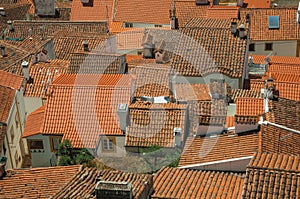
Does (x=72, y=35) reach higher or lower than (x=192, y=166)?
higher

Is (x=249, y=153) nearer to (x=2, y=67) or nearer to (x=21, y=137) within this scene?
(x=21, y=137)

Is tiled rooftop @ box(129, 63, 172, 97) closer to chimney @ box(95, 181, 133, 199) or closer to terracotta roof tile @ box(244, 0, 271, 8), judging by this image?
chimney @ box(95, 181, 133, 199)

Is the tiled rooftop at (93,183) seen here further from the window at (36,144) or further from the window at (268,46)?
the window at (268,46)

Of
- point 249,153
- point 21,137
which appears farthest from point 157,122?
point 21,137

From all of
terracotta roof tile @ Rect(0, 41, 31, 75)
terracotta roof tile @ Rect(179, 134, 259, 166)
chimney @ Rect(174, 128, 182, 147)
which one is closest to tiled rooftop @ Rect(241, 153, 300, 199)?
terracotta roof tile @ Rect(179, 134, 259, 166)

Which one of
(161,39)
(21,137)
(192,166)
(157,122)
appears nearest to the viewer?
(192,166)

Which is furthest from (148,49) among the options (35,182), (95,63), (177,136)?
(35,182)

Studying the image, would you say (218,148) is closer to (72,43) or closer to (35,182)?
(35,182)
